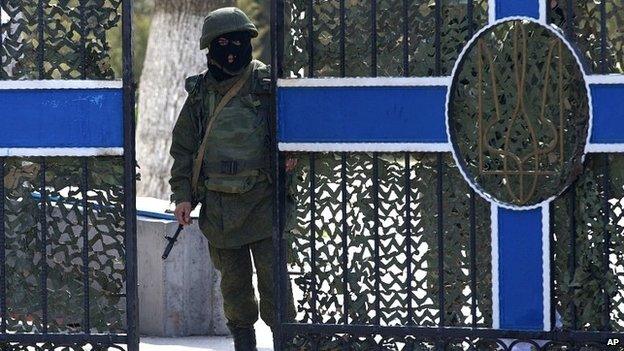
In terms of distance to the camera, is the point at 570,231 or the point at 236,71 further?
the point at 236,71

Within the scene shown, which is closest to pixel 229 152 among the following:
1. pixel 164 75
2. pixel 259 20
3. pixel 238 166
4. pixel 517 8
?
pixel 238 166

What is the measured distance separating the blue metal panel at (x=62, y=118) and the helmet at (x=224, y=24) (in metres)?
0.54

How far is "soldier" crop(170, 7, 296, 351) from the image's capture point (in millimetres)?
6520

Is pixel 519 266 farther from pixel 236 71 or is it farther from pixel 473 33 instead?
pixel 236 71

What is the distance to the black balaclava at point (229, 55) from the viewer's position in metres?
6.56

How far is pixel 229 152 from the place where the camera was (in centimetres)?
653

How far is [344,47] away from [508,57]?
71 centimetres

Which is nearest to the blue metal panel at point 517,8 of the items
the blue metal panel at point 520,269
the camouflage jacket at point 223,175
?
the blue metal panel at point 520,269

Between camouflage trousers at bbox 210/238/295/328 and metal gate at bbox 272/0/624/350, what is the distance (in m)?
0.41

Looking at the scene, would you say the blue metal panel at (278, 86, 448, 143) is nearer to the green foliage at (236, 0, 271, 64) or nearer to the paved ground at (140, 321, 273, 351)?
the paved ground at (140, 321, 273, 351)

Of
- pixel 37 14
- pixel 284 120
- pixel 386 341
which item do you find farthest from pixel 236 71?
pixel 386 341

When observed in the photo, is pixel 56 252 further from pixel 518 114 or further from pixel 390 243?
pixel 518 114

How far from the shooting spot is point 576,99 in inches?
234

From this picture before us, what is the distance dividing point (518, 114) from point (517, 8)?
44cm
